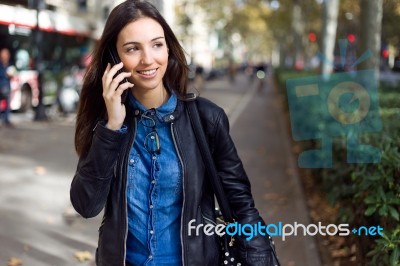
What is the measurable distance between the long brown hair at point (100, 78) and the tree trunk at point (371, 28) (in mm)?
7446

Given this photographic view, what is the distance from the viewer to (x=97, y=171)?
1942mm

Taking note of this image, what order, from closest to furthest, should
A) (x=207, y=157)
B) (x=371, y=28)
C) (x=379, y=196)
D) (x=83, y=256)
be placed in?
(x=207, y=157) < (x=379, y=196) < (x=83, y=256) < (x=371, y=28)

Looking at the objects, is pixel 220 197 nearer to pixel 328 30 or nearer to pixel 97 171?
pixel 97 171

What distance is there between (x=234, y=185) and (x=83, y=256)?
3.20 m

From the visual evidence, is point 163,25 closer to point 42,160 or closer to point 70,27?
point 42,160

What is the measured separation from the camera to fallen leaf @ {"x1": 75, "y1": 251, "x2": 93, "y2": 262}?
4.95 m

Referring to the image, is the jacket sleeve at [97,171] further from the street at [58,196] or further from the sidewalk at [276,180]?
the sidewalk at [276,180]

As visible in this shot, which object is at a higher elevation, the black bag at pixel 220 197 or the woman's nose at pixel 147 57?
the woman's nose at pixel 147 57

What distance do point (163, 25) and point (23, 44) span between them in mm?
16100

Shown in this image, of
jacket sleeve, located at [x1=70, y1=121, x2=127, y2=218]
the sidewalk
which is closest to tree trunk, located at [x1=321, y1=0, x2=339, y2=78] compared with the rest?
the sidewalk

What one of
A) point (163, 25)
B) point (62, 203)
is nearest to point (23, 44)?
point (62, 203)

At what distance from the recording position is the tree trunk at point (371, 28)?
8992 millimetres

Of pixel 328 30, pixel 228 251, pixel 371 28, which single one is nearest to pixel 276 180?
pixel 371 28

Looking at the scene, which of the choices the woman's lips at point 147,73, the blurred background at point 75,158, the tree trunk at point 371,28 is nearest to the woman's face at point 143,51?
the woman's lips at point 147,73
